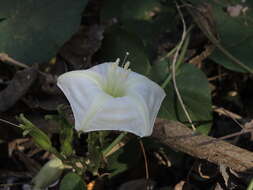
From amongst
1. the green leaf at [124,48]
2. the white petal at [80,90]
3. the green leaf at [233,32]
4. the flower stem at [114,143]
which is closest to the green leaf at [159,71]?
the green leaf at [124,48]

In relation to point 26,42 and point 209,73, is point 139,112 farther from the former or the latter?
point 209,73

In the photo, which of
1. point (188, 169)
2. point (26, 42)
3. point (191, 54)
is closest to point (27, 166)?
point (26, 42)

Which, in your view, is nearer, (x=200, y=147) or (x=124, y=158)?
A: (x=200, y=147)

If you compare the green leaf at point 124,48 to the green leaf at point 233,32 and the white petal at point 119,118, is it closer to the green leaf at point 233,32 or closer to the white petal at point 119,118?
the green leaf at point 233,32

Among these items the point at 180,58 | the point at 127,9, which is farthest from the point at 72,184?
the point at 127,9

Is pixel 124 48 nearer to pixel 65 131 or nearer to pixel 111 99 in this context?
pixel 65 131

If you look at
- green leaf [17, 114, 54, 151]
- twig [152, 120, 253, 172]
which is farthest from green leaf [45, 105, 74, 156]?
twig [152, 120, 253, 172]
